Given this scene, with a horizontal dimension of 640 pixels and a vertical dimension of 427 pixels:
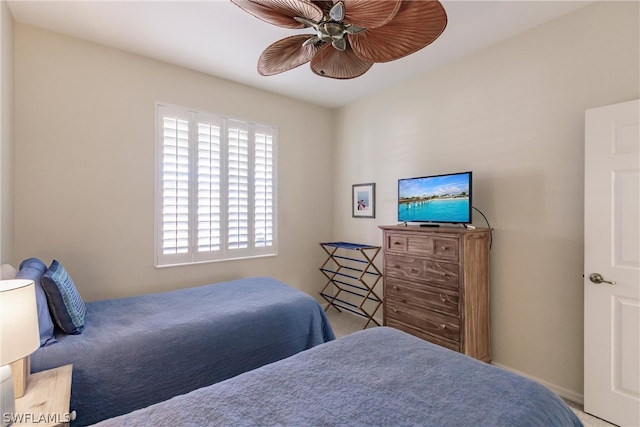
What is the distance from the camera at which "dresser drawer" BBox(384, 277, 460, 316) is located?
2.51 m

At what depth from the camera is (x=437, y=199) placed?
2.77 meters

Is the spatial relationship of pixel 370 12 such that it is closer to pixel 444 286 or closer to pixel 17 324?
pixel 17 324

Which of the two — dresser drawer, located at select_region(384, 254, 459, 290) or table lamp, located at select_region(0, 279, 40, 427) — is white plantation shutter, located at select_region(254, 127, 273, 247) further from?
table lamp, located at select_region(0, 279, 40, 427)

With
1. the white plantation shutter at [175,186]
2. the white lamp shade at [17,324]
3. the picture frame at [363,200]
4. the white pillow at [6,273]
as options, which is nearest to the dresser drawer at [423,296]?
the picture frame at [363,200]

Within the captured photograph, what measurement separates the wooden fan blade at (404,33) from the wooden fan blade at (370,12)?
9cm

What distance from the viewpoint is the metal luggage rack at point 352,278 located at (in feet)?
11.9

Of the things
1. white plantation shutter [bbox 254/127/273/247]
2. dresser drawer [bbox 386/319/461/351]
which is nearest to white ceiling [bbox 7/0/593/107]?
white plantation shutter [bbox 254/127/273/247]

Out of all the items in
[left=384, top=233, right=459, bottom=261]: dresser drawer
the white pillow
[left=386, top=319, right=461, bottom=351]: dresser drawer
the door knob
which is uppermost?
[left=384, top=233, right=459, bottom=261]: dresser drawer

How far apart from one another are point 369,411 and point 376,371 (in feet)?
0.90

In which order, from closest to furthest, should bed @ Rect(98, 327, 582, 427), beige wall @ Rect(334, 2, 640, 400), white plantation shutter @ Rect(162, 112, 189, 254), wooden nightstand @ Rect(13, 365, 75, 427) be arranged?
bed @ Rect(98, 327, 582, 427)
wooden nightstand @ Rect(13, 365, 75, 427)
beige wall @ Rect(334, 2, 640, 400)
white plantation shutter @ Rect(162, 112, 189, 254)

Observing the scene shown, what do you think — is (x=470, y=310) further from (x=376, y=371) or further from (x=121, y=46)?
(x=121, y=46)

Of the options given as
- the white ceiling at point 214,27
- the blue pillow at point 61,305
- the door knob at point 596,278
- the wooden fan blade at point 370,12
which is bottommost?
the blue pillow at point 61,305

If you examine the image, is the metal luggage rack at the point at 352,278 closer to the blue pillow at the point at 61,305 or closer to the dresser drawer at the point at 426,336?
the dresser drawer at the point at 426,336

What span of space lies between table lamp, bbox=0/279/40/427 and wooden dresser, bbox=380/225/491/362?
8.41ft
